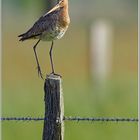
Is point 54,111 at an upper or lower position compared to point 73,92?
upper

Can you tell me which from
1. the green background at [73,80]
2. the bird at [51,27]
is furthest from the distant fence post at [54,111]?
the green background at [73,80]

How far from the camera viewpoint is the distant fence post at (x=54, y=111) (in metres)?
7.55

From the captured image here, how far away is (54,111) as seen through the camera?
7551 millimetres

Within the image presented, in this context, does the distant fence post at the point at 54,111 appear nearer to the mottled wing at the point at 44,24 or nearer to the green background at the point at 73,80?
the mottled wing at the point at 44,24

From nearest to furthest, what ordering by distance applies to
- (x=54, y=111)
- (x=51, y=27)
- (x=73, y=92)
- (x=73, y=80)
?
(x=54, y=111) < (x=51, y=27) < (x=73, y=92) < (x=73, y=80)

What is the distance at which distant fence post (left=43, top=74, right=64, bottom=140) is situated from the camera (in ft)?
24.8

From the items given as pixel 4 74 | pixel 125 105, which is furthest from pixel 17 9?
pixel 125 105

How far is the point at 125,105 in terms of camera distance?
45.8 feet

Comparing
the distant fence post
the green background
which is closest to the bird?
the distant fence post

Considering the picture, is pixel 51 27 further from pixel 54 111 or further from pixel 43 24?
pixel 54 111

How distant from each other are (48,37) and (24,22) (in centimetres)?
2138

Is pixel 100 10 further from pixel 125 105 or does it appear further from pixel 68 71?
pixel 125 105

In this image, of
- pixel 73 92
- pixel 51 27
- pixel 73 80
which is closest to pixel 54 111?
pixel 51 27

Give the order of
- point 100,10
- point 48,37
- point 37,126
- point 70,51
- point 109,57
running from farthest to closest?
point 100,10 → point 70,51 → point 109,57 → point 37,126 → point 48,37
